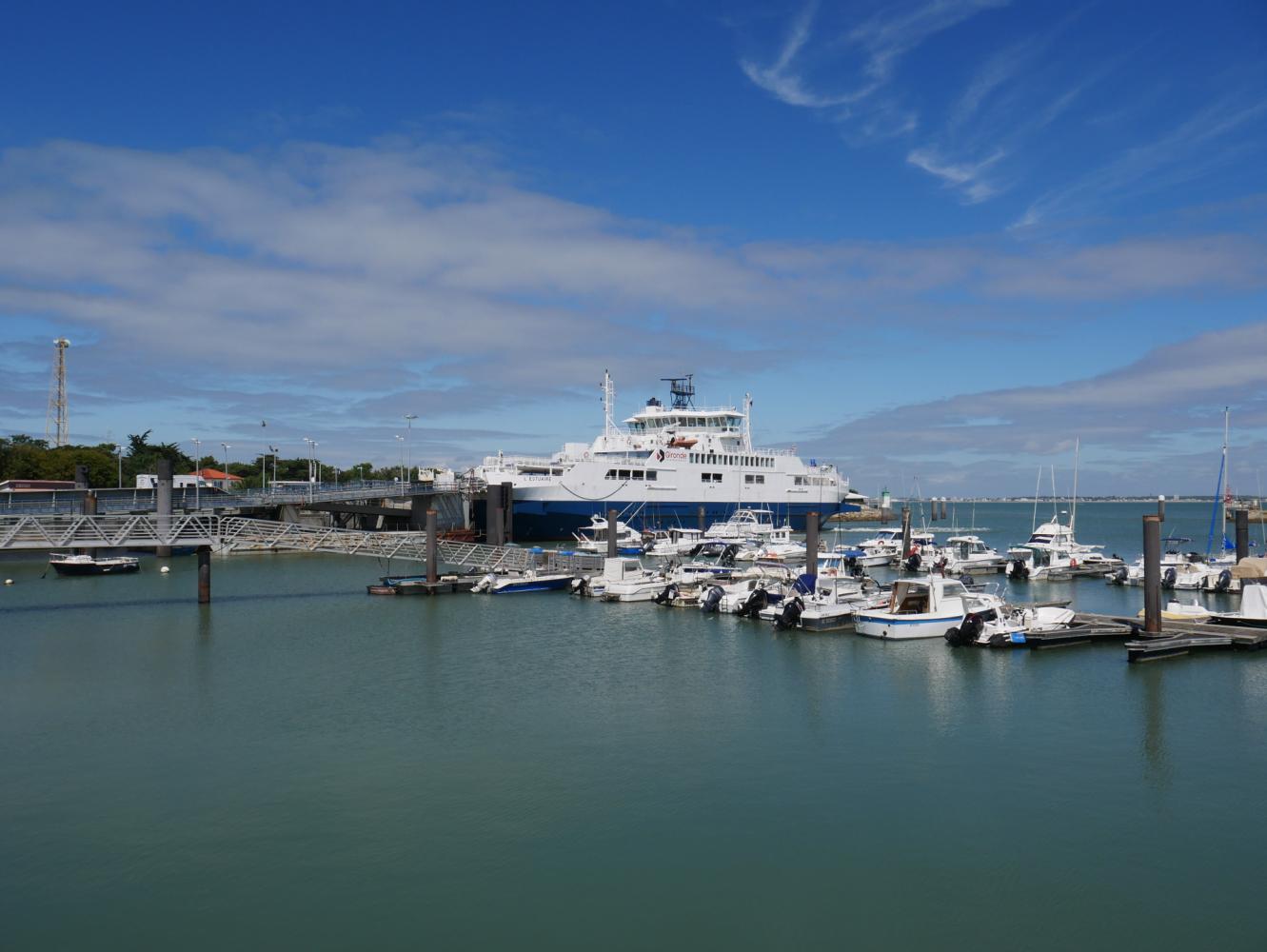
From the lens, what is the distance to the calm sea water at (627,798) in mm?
12820

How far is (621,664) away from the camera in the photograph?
29.3 meters

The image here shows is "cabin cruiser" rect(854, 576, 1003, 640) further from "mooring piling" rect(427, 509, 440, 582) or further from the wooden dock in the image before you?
"mooring piling" rect(427, 509, 440, 582)

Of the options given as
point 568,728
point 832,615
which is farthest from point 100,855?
point 832,615

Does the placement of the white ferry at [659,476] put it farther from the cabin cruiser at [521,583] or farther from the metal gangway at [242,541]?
the cabin cruiser at [521,583]

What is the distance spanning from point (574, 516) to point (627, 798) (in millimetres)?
63693

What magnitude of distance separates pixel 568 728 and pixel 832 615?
16690mm

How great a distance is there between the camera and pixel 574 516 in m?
80.6

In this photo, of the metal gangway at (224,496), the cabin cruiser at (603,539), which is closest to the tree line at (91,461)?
the metal gangway at (224,496)

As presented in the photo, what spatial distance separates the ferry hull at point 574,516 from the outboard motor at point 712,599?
1563 inches

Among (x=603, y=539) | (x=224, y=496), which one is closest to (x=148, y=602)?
(x=224, y=496)

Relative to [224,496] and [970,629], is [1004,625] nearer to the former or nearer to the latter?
[970,629]

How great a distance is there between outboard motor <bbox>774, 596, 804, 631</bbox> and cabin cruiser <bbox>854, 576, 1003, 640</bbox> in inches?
85.9

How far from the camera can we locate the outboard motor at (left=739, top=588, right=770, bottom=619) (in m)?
38.6

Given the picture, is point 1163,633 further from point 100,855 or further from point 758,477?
point 758,477
